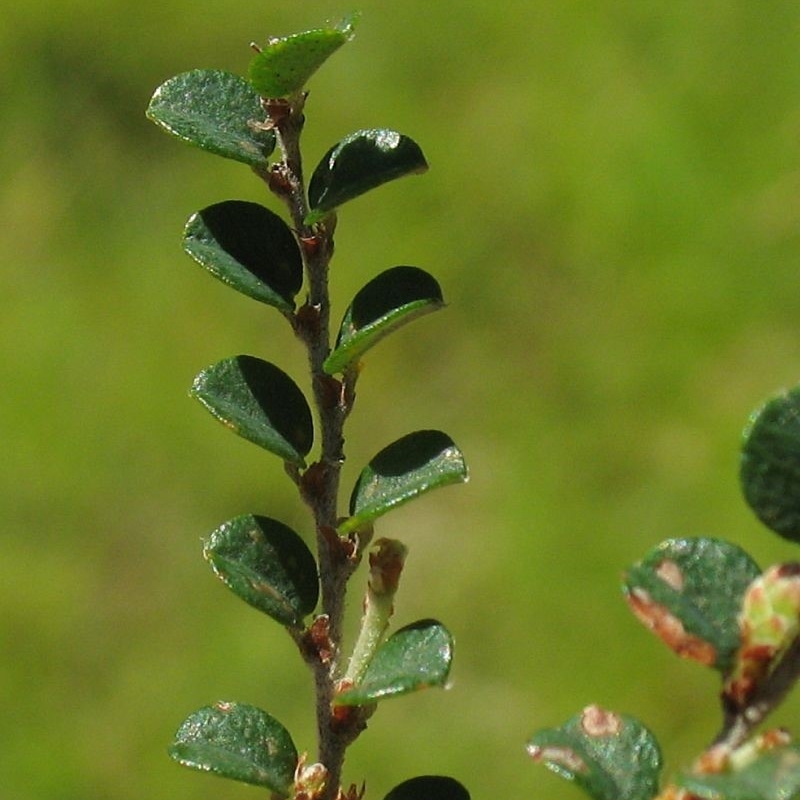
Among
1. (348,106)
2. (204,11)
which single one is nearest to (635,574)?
→ (348,106)

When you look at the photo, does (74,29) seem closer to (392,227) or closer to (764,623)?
(392,227)

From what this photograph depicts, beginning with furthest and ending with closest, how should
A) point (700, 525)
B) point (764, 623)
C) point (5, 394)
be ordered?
1. point (5, 394)
2. point (700, 525)
3. point (764, 623)

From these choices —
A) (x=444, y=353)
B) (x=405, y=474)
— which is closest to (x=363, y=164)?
(x=405, y=474)

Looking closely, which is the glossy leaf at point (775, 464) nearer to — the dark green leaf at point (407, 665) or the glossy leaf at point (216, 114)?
the dark green leaf at point (407, 665)

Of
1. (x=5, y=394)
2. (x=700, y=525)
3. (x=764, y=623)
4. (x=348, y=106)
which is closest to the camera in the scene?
Answer: (x=764, y=623)

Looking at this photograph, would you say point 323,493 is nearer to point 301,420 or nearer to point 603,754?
point 301,420

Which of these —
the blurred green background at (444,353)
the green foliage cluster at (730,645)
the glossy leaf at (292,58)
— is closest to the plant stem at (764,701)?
the green foliage cluster at (730,645)

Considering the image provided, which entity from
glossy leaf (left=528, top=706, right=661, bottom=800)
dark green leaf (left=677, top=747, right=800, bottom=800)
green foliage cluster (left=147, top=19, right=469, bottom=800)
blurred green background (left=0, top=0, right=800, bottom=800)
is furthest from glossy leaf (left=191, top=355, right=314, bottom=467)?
blurred green background (left=0, top=0, right=800, bottom=800)
